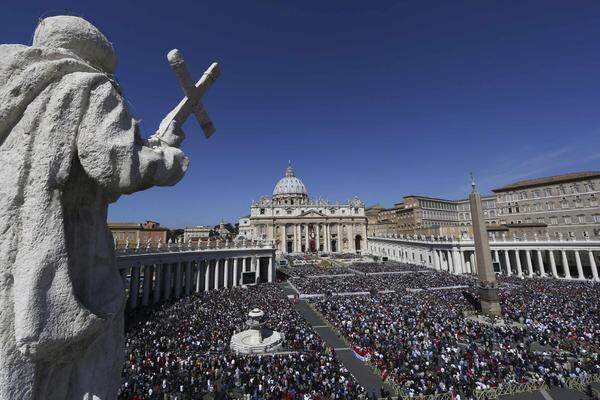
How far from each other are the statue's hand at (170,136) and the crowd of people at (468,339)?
504 inches

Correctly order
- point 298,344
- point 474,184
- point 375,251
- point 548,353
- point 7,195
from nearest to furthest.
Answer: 1. point 7,195
2. point 548,353
3. point 298,344
4. point 474,184
5. point 375,251

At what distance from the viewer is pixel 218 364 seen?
15062 millimetres

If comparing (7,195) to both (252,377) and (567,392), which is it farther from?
(567,392)

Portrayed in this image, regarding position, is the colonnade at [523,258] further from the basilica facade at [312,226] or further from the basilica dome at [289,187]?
the basilica dome at [289,187]

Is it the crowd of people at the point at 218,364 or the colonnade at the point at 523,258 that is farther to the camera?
the colonnade at the point at 523,258

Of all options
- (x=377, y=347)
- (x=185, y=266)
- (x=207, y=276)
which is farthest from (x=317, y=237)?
(x=377, y=347)

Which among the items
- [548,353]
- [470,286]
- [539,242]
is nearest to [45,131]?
[548,353]

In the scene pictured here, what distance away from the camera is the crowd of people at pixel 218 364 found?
478 inches

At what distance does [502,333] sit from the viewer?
18.5m

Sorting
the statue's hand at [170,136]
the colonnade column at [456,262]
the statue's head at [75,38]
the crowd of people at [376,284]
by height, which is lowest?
the crowd of people at [376,284]

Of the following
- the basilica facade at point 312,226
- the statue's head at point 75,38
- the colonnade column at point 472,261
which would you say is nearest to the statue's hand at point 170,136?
the statue's head at point 75,38

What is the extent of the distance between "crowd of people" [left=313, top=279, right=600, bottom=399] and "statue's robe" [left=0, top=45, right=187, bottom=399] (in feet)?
41.6

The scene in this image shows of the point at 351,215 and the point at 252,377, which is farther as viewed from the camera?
the point at 351,215

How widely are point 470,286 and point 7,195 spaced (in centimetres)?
3992
